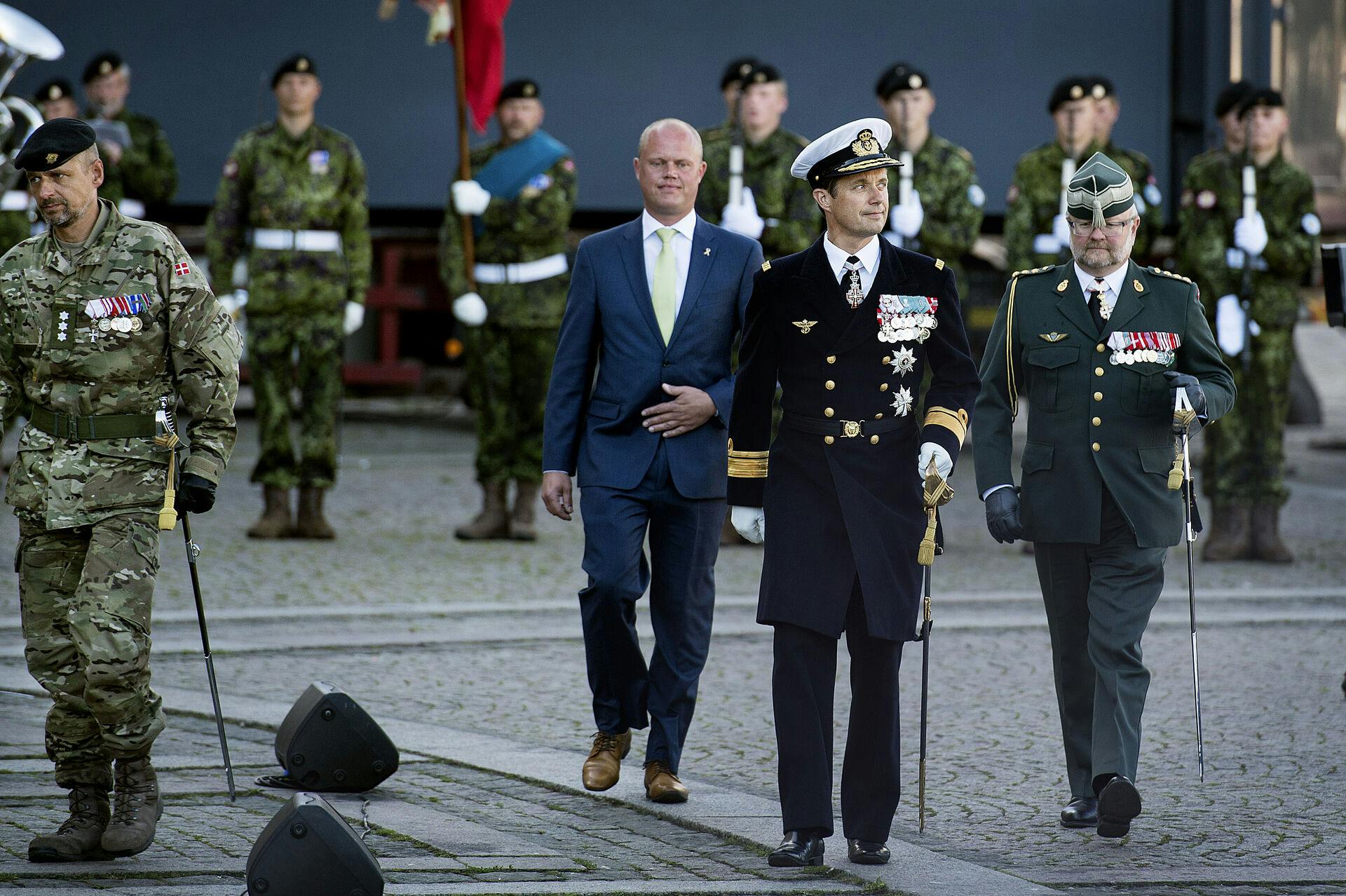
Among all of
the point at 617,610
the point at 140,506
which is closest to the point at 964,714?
the point at 617,610

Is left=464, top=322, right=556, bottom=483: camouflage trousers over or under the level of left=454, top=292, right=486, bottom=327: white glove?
under

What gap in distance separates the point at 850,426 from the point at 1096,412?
826 millimetres

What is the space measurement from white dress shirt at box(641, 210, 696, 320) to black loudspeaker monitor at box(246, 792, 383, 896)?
206 cm

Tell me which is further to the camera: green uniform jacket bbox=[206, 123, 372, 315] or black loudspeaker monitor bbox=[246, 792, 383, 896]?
green uniform jacket bbox=[206, 123, 372, 315]

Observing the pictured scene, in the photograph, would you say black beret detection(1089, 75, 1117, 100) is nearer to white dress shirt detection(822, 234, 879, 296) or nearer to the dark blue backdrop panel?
the dark blue backdrop panel

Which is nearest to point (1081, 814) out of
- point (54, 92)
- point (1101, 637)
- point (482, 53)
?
point (1101, 637)

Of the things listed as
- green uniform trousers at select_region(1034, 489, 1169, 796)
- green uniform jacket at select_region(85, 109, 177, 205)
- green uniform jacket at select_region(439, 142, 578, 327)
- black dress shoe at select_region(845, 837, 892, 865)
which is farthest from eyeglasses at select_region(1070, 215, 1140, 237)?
green uniform jacket at select_region(85, 109, 177, 205)

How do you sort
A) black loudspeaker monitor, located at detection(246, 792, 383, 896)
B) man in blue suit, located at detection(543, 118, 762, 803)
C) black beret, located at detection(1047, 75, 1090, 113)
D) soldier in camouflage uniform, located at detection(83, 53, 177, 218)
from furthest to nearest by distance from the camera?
1. soldier in camouflage uniform, located at detection(83, 53, 177, 218)
2. black beret, located at detection(1047, 75, 1090, 113)
3. man in blue suit, located at detection(543, 118, 762, 803)
4. black loudspeaker monitor, located at detection(246, 792, 383, 896)

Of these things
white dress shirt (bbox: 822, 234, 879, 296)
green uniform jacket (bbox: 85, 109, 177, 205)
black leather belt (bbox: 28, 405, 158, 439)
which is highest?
green uniform jacket (bbox: 85, 109, 177, 205)

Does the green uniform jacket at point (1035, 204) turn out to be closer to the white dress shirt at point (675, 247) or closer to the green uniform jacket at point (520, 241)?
the green uniform jacket at point (520, 241)

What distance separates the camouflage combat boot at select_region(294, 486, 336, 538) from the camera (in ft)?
36.7

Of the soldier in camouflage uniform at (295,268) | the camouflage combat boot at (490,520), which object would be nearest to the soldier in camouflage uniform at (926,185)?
the camouflage combat boot at (490,520)

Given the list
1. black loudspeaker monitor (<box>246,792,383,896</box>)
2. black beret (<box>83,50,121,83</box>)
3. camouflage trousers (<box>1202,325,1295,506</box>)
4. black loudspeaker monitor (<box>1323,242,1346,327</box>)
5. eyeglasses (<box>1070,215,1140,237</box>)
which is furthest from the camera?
black beret (<box>83,50,121,83</box>)

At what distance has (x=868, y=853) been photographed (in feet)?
16.7
